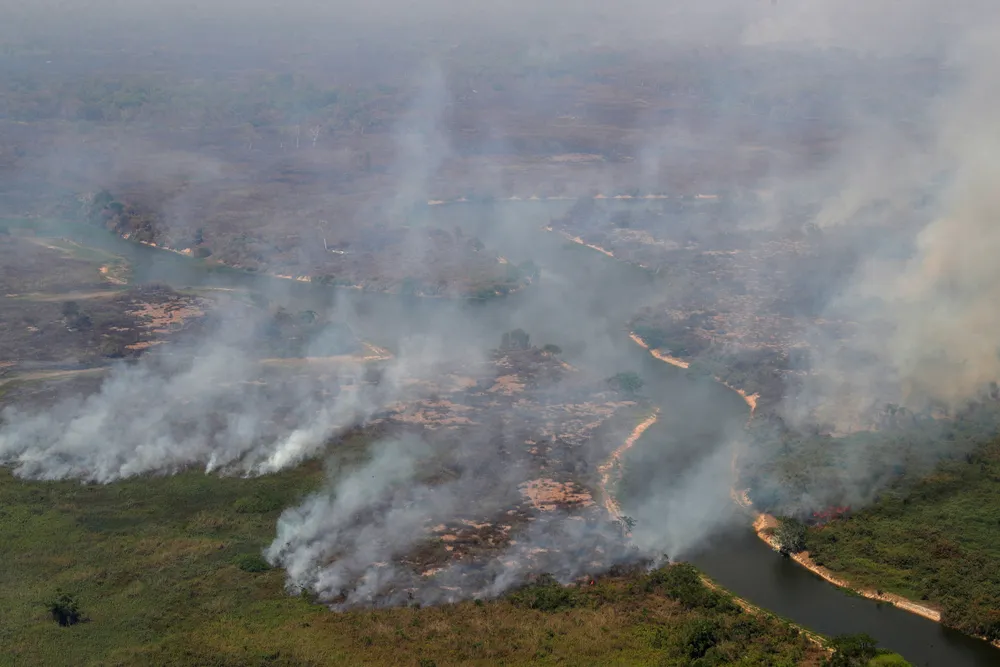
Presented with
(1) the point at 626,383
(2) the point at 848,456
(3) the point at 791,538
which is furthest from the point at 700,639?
(1) the point at 626,383

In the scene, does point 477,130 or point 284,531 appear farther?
point 477,130

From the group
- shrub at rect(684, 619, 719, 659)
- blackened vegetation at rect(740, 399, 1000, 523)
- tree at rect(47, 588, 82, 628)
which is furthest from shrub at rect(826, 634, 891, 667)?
tree at rect(47, 588, 82, 628)

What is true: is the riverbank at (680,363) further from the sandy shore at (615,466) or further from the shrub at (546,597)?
the shrub at (546,597)

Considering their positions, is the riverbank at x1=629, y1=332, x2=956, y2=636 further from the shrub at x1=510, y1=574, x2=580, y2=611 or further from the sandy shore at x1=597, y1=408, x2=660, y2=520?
the shrub at x1=510, y1=574, x2=580, y2=611

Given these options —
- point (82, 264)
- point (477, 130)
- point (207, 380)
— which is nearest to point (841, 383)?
point (207, 380)

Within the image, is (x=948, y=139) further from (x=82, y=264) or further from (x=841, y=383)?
(x=82, y=264)

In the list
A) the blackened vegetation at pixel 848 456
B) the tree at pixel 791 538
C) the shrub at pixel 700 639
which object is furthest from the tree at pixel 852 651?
the blackened vegetation at pixel 848 456
